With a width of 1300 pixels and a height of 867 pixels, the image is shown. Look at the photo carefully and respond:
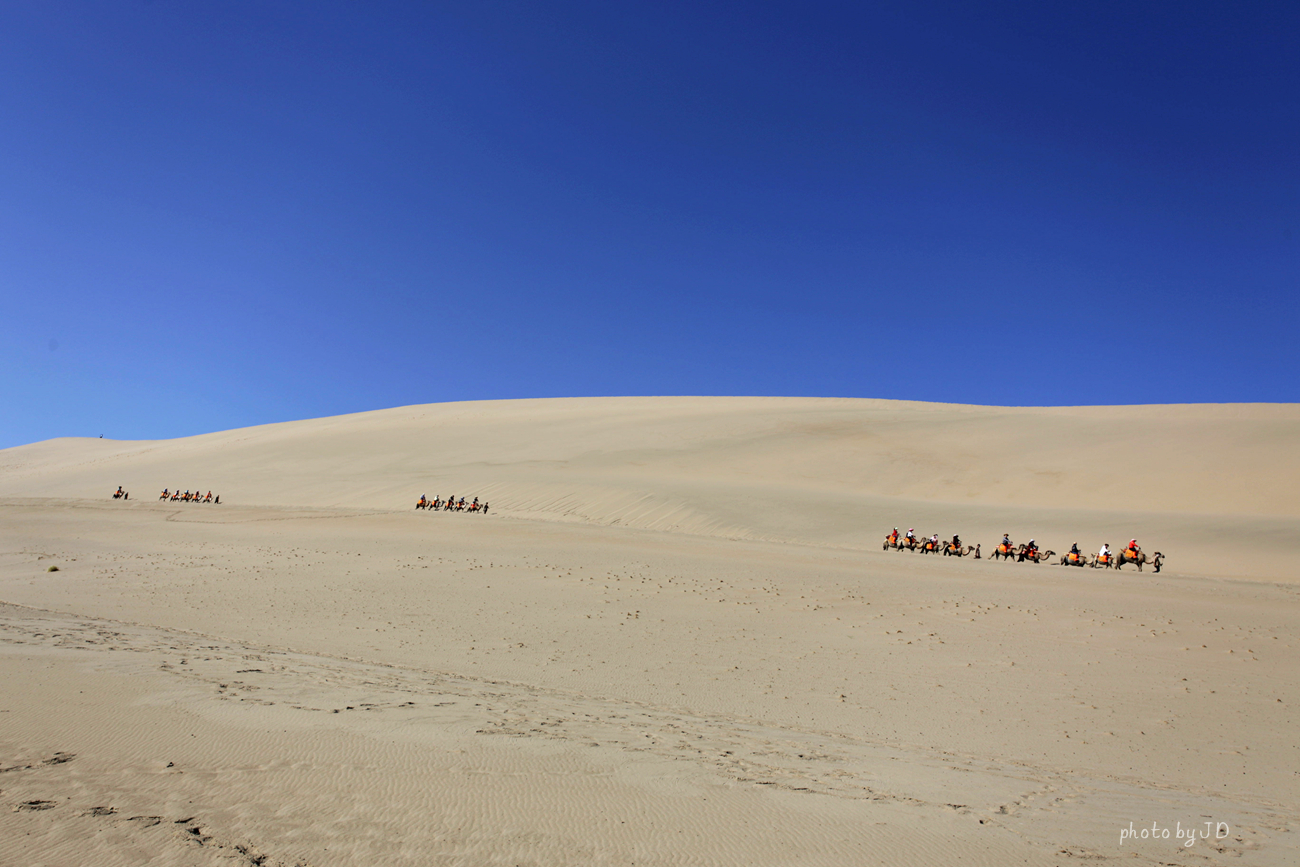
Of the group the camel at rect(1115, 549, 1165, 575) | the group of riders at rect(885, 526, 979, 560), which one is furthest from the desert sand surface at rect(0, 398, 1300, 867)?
the group of riders at rect(885, 526, 979, 560)

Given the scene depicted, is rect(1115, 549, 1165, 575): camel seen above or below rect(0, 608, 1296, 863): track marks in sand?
above

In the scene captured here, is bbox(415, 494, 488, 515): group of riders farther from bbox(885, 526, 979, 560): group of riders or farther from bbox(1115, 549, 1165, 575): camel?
bbox(1115, 549, 1165, 575): camel

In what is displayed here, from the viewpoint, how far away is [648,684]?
7832 millimetres

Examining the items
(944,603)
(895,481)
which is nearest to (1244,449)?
(895,481)

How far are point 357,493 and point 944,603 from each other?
956 inches

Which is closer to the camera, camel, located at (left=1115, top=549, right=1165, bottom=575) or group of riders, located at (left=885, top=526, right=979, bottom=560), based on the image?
camel, located at (left=1115, top=549, right=1165, bottom=575)

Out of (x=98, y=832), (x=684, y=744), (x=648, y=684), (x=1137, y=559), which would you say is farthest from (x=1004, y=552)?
(x=98, y=832)

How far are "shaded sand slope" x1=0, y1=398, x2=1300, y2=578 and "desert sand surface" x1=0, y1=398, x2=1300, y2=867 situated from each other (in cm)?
34

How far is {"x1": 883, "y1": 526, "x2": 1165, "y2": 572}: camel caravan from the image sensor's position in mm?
17484

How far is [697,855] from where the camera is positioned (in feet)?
10.2

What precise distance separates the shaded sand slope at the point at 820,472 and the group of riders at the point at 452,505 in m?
0.92

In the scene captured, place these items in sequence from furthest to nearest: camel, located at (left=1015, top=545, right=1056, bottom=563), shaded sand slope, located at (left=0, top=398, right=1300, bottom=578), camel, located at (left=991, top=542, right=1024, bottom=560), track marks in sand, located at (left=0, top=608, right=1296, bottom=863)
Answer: shaded sand slope, located at (left=0, top=398, right=1300, bottom=578), camel, located at (left=991, top=542, right=1024, bottom=560), camel, located at (left=1015, top=545, right=1056, bottom=563), track marks in sand, located at (left=0, top=608, right=1296, bottom=863)

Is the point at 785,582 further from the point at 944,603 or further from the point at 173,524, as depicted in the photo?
the point at 173,524

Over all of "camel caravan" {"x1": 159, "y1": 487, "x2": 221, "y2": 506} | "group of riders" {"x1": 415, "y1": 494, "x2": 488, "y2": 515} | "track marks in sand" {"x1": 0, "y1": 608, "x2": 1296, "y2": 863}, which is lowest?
"track marks in sand" {"x1": 0, "y1": 608, "x2": 1296, "y2": 863}
